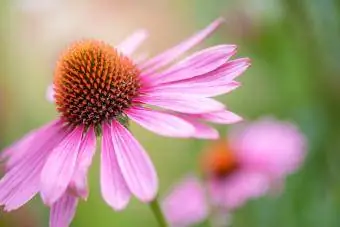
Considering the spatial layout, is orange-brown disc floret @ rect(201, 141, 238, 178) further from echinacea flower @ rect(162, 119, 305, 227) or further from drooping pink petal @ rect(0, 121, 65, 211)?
drooping pink petal @ rect(0, 121, 65, 211)

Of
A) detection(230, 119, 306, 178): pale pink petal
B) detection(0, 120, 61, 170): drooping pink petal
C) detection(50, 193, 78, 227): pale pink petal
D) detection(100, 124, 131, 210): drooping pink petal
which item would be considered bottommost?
detection(230, 119, 306, 178): pale pink petal

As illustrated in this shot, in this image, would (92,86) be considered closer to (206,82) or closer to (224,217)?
(206,82)

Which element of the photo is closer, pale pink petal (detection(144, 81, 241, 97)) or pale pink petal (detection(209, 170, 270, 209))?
pale pink petal (detection(144, 81, 241, 97))

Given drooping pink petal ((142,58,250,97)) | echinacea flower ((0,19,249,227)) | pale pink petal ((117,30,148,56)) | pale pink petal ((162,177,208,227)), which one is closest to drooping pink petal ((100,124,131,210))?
echinacea flower ((0,19,249,227))

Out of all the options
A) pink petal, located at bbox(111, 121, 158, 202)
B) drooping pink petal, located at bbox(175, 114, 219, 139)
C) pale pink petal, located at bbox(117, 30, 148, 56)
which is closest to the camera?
pink petal, located at bbox(111, 121, 158, 202)

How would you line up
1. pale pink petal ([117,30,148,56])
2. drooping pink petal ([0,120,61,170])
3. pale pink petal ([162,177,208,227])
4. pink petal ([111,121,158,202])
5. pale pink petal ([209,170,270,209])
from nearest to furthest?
1. pink petal ([111,121,158,202])
2. drooping pink petal ([0,120,61,170])
3. pale pink petal ([117,30,148,56])
4. pale pink petal ([209,170,270,209])
5. pale pink petal ([162,177,208,227])

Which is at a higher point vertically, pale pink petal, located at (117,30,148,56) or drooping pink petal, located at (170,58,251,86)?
pale pink petal, located at (117,30,148,56)
